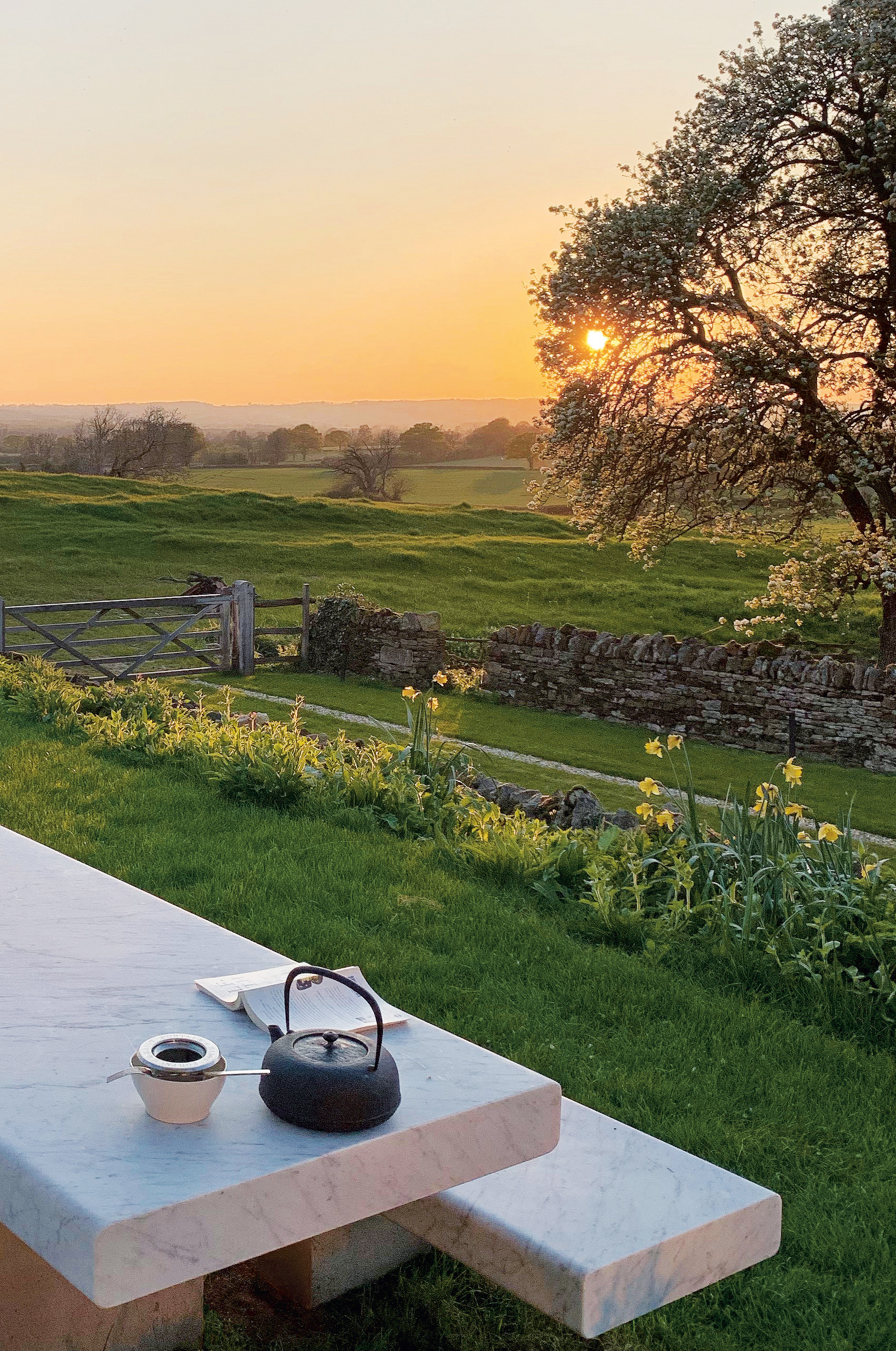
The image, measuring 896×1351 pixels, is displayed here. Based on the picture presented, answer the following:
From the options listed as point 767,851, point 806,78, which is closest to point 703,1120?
point 767,851

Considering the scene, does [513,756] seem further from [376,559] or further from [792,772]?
[376,559]

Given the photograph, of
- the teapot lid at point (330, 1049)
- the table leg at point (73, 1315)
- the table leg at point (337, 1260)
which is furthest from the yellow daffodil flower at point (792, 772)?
the table leg at point (73, 1315)

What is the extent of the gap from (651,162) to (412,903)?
15.8m

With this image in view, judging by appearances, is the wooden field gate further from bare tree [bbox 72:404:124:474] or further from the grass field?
bare tree [bbox 72:404:124:474]

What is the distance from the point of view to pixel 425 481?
247 feet

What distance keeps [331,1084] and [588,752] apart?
1338 cm

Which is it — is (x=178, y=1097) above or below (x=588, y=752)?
above

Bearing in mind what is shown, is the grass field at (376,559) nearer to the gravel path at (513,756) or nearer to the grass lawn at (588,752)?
the grass lawn at (588,752)

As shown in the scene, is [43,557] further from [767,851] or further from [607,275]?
[767,851]

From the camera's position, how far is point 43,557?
3278 cm

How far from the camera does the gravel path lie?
12.7 meters

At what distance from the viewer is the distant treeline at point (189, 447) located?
214ft

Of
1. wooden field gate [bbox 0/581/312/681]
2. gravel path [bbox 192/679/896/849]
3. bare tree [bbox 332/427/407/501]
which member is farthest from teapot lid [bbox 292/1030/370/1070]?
bare tree [bbox 332/427/407/501]

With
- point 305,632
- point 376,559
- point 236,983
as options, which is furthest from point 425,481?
point 236,983
